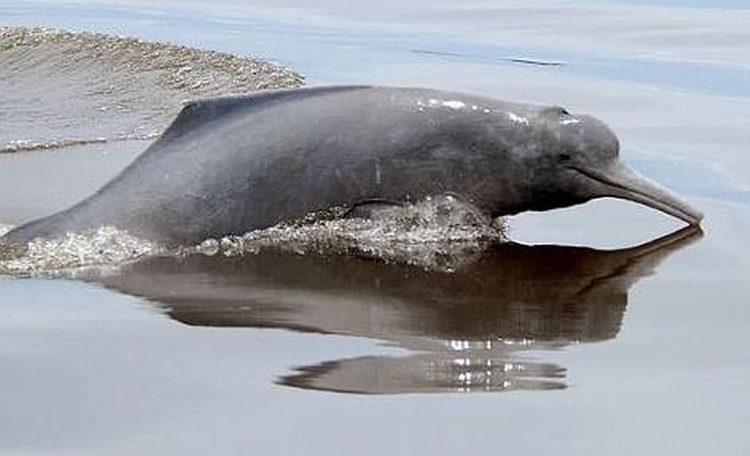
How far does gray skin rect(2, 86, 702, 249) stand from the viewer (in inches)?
424

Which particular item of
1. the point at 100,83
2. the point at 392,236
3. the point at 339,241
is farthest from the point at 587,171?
the point at 100,83

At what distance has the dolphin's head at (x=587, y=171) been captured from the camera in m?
11.0

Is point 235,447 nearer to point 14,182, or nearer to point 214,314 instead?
point 214,314

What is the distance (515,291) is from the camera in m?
9.45

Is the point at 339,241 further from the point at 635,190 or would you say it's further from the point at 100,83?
the point at 100,83

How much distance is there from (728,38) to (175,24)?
788 centimetres

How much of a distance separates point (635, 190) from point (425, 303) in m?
2.38

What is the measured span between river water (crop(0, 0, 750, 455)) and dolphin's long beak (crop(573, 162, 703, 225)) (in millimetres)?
172

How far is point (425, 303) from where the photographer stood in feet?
29.9

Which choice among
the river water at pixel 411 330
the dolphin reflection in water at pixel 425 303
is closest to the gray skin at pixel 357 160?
the river water at pixel 411 330

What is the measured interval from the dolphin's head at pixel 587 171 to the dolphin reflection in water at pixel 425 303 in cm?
27

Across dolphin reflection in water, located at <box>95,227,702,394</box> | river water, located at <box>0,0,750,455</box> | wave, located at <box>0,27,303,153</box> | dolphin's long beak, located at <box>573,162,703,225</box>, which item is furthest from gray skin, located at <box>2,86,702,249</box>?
wave, located at <box>0,27,303,153</box>

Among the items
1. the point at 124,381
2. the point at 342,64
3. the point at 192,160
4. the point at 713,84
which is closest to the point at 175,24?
the point at 342,64

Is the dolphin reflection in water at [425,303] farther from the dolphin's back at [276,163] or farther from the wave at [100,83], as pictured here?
the wave at [100,83]
